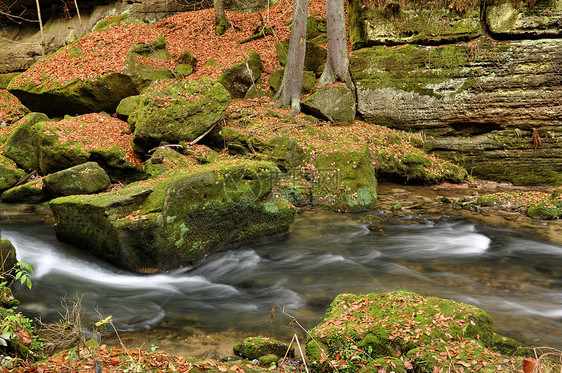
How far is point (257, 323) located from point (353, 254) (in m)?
3.16

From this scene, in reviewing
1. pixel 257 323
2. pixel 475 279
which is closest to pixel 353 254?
pixel 475 279

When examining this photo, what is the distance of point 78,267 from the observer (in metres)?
6.59

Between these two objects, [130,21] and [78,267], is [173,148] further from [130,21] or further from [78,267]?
[130,21]

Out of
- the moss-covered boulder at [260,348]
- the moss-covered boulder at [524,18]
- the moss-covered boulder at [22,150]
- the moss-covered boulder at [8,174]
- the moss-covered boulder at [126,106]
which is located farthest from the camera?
the moss-covered boulder at [126,106]

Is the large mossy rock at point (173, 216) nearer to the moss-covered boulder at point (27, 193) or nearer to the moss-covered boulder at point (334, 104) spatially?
the moss-covered boulder at point (27, 193)

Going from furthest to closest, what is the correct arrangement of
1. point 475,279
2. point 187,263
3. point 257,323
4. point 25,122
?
point 25,122
point 187,263
point 475,279
point 257,323

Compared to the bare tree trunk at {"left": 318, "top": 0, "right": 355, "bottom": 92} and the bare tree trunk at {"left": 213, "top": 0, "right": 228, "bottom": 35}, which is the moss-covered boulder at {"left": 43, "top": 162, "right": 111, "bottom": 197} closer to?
the bare tree trunk at {"left": 318, "top": 0, "right": 355, "bottom": 92}

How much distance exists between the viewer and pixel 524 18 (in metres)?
12.1

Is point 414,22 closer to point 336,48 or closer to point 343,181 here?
point 336,48

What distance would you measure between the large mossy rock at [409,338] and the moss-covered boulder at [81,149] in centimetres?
794

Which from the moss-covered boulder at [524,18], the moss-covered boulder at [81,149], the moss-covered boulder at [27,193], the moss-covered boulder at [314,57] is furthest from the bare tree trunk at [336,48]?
the moss-covered boulder at [27,193]

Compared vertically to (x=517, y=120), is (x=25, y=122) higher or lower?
higher

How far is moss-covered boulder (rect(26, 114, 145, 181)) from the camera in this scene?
10.2 m

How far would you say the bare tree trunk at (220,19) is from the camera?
18.1 meters
